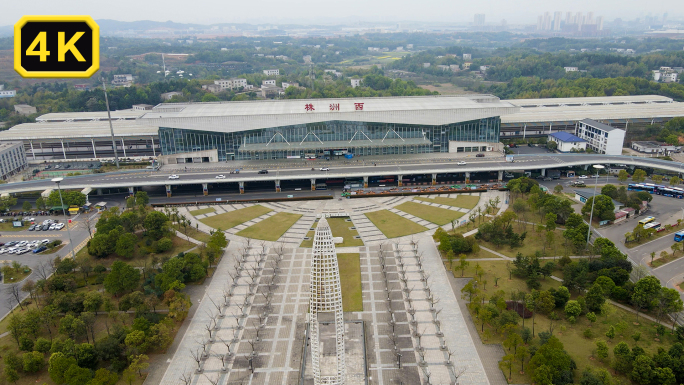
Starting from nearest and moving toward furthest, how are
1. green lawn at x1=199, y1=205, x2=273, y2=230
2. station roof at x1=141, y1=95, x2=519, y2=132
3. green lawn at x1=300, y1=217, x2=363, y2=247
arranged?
1. green lawn at x1=300, y1=217, x2=363, y2=247
2. green lawn at x1=199, y1=205, x2=273, y2=230
3. station roof at x1=141, y1=95, x2=519, y2=132

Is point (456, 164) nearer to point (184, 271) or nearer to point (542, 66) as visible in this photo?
point (184, 271)

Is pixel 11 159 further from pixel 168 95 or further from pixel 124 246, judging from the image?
pixel 168 95

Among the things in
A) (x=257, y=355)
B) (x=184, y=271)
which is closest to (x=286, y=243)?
(x=184, y=271)

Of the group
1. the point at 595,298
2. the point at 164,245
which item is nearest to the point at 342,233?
the point at 164,245

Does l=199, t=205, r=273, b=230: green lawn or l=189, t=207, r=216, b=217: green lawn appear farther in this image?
l=189, t=207, r=216, b=217: green lawn

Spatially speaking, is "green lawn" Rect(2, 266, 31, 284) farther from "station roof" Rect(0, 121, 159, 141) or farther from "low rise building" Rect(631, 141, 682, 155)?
"low rise building" Rect(631, 141, 682, 155)

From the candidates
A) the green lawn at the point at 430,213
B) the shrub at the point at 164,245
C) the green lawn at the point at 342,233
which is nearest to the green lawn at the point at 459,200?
the green lawn at the point at 430,213

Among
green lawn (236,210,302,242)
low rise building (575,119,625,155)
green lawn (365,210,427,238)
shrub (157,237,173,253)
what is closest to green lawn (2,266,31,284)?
shrub (157,237,173,253)
